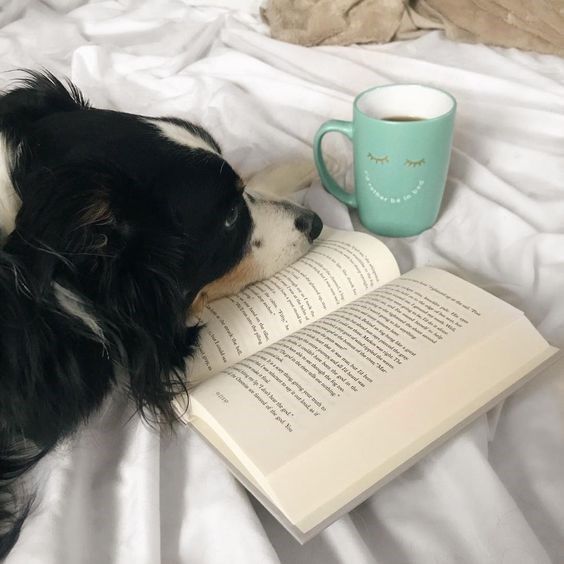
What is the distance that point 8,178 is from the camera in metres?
0.65

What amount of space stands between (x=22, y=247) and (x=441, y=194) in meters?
0.63

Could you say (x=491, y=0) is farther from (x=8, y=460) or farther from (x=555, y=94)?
(x=8, y=460)

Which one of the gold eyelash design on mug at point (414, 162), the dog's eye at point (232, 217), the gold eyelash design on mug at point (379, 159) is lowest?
the dog's eye at point (232, 217)

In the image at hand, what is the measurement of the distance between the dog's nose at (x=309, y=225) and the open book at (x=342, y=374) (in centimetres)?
8

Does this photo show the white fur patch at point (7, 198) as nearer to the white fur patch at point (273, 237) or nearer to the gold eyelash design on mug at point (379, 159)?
the white fur patch at point (273, 237)

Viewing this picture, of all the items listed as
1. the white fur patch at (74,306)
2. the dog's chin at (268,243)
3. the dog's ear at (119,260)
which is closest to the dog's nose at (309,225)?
the dog's chin at (268,243)

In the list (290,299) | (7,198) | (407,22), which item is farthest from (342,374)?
(407,22)

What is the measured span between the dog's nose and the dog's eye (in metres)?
0.12

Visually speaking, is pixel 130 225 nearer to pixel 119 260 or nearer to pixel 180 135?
pixel 119 260

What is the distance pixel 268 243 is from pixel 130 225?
278mm

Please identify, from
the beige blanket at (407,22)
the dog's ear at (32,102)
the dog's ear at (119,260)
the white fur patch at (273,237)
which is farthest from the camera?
the beige blanket at (407,22)

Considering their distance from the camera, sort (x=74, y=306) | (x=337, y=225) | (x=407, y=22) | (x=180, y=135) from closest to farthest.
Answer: (x=74, y=306) → (x=180, y=135) → (x=337, y=225) → (x=407, y=22)

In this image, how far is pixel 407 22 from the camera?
1.47 m

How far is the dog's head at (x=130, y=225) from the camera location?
1.93 feet
